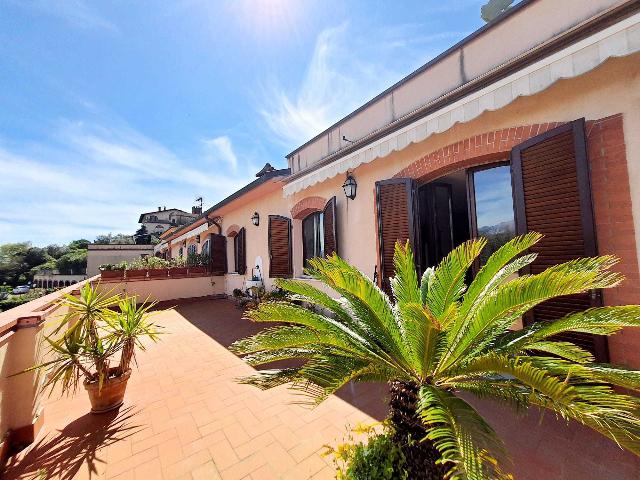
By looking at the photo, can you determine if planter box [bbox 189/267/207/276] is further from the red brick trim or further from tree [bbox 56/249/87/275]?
tree [bbox 56/249/87/275]

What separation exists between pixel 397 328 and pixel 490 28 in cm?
535

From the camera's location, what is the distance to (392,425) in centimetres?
207

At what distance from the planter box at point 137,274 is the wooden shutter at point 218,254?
293 cm

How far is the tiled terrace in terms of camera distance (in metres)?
2.64

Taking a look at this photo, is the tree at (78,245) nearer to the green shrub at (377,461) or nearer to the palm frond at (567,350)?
the green shrub at (377,461)

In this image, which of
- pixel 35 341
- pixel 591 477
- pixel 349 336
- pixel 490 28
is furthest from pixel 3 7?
pixel 591 477

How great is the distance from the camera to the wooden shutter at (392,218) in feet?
17.2

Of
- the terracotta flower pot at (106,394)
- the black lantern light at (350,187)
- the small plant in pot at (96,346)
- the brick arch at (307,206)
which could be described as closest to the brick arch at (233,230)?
the brick arch at (307,206)

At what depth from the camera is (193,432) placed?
321 cm

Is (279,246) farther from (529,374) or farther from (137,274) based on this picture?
(529,374)

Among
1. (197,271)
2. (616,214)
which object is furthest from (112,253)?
(616,214)

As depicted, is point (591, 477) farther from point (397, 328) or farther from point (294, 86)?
point (294, 86)

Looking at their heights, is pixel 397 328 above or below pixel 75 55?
below

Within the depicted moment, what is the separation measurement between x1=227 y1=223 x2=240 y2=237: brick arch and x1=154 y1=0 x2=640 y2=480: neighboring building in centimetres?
700
